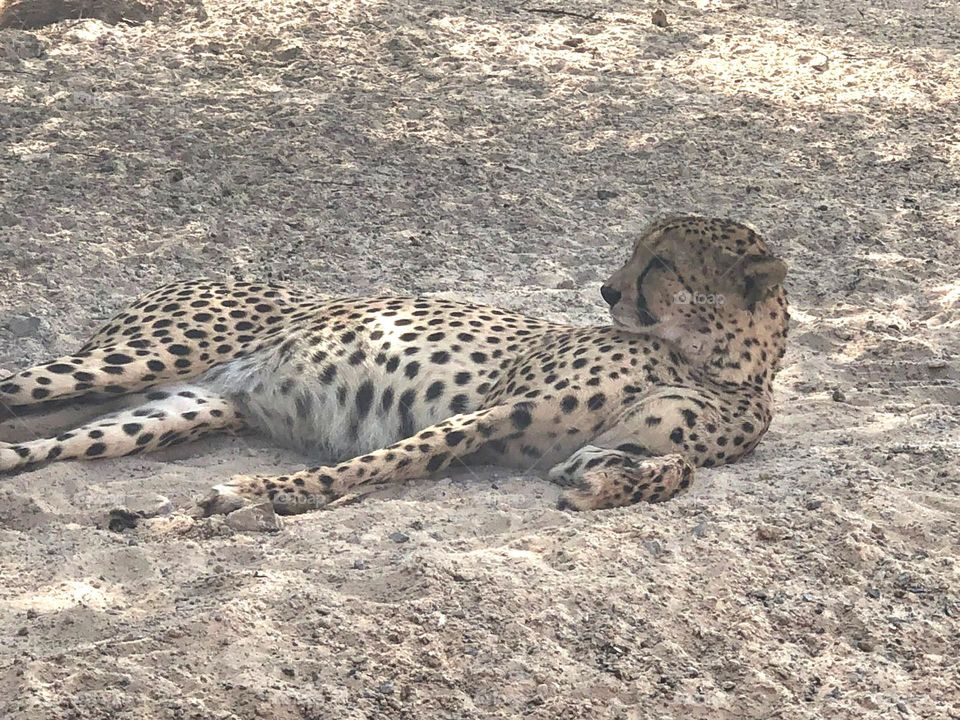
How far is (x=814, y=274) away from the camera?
6.79 meters

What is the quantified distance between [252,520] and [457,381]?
3.82 feet

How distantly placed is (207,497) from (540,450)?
1054 mm

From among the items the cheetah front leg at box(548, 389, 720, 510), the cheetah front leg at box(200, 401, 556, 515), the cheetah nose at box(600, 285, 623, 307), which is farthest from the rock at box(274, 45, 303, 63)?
the cheetah front leg at box(548, 389, 720, 510)

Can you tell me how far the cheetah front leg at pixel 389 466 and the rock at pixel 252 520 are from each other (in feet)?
0.36

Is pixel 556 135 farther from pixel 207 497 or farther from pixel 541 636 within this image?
pixel 541 636

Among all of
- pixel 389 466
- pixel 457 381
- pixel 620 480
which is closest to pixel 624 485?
pixel 620 480

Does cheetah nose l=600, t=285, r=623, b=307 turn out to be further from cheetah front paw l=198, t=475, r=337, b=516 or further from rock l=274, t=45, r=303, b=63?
rock l=274, t=45, r=303, b=63

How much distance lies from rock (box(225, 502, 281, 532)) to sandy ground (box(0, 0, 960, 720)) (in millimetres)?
50

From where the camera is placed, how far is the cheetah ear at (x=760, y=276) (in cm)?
468

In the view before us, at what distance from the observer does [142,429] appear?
4875 millimetres

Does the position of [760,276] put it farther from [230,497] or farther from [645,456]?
[230,497]

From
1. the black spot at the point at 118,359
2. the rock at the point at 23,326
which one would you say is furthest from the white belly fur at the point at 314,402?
the rock at the point at 23,326

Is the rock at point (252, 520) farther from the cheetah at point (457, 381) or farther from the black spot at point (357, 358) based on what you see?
the black spot at point (357, 358)

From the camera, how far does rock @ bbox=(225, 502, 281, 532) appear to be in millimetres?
3982
